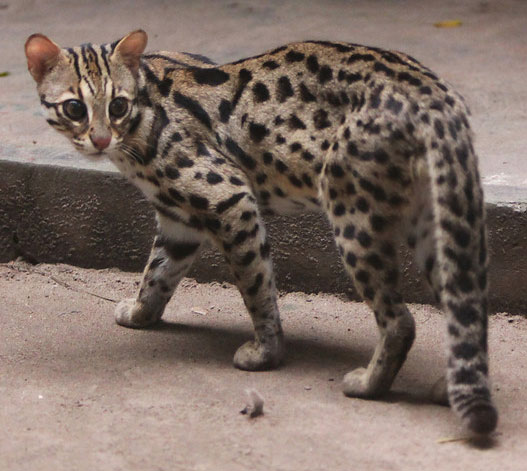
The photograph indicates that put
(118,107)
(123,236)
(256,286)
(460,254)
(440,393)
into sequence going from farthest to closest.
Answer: (123,236) → (256,286) → (118,107) → (440,393) → (460,254)

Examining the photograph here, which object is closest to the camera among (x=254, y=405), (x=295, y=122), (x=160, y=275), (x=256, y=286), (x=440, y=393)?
(x=254, y=405)

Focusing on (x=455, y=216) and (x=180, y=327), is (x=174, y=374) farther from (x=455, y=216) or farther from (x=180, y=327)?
(x=455, y=216)

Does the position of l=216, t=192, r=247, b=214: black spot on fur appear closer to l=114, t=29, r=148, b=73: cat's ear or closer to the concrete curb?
l=114, t=29, r=148, b=73: cat's ear

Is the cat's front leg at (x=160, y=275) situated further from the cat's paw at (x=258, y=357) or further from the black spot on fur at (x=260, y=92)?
the black spot on fur at (x=260, y=92)

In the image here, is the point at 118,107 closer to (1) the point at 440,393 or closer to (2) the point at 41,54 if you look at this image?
(2) the point at 41,54

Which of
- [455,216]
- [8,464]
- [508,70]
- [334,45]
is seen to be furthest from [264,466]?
[508,70]

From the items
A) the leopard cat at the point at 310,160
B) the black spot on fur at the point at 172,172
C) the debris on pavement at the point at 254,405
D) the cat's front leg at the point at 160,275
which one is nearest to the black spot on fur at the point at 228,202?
the leopard cat at the point at 310,160

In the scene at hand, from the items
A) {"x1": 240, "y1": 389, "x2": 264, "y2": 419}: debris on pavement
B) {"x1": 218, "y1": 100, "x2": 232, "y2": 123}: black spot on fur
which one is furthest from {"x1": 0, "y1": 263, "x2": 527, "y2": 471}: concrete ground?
{"x1": 218, "y1": 100, "x2": 232, "y2": 123}: black spot on fur

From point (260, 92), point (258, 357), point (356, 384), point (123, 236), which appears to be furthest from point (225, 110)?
point (123, 236)
